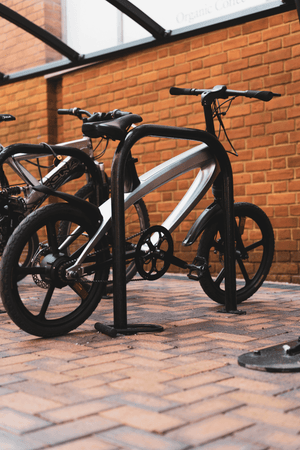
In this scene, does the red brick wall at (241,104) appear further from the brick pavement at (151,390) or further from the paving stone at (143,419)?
the paving stone at (143,419)

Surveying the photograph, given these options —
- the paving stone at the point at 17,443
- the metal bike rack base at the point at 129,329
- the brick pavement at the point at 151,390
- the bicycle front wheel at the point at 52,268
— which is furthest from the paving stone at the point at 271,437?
the bicycle front wheel at the point at 52,268

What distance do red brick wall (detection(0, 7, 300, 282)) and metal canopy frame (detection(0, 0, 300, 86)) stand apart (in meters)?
0.07

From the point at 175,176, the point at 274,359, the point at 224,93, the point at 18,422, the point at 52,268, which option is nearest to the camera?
the point at 18,422

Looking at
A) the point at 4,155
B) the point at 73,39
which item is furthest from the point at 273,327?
the point at 73,39

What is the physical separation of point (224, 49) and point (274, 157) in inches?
43.7

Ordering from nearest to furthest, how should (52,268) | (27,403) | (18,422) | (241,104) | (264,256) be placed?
(18,422), (27,403), (52,268), (264,256), (241,104)

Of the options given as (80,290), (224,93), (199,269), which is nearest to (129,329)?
(80,290)

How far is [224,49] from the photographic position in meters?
4.80

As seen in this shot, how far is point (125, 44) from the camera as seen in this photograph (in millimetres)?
5484

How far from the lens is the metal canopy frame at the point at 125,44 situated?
4593 millimetres

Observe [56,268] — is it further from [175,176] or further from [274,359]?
[274,359]

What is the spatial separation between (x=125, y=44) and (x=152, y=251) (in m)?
3.35

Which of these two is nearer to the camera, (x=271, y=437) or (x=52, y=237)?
(x=271, y=437)

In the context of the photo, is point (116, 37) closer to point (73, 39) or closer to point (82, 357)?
point (73, 39)
